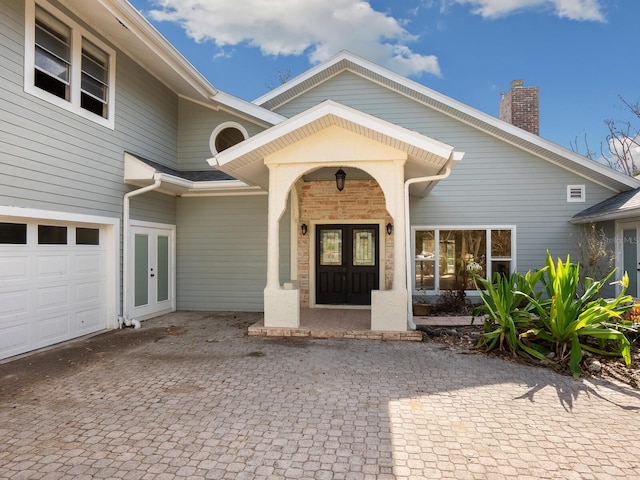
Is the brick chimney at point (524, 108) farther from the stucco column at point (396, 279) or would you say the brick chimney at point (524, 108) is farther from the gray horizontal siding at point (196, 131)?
the gray horizontal siding at point (196, 131)

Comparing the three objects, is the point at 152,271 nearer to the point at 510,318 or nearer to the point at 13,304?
the point at 13,304

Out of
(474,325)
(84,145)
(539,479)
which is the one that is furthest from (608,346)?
(84,145)

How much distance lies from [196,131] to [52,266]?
15.1 feet

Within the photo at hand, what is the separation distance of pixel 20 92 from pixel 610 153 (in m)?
23.7

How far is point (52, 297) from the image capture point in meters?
5.86

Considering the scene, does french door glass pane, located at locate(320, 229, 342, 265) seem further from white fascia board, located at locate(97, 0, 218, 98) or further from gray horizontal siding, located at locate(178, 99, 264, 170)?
white fascia board, located at locate(97, 0, 218, 98)

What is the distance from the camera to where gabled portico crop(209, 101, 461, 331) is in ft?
19.2

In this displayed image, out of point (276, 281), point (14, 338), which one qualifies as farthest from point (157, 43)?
point (14, 338)

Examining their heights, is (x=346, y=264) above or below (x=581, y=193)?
below

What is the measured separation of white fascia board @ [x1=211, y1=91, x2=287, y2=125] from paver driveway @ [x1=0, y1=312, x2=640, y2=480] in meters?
5.31

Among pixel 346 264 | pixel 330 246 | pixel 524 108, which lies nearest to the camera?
pixel 346 264

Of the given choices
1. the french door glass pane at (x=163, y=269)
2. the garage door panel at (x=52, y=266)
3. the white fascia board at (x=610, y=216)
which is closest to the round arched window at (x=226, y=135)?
the french door glass pane at (x=163, y=269)

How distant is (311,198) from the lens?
8812mm

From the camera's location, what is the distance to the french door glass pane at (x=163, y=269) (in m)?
8.49
